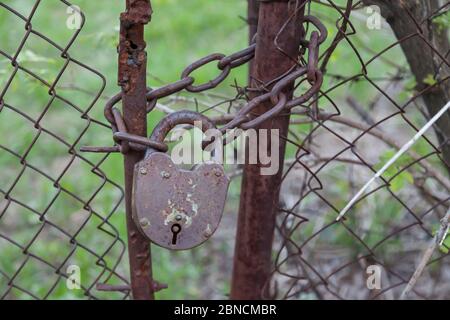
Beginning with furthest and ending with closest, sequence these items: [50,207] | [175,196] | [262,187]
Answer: [50,207], [262,187], [175,196]

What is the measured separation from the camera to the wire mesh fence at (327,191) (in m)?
1.72

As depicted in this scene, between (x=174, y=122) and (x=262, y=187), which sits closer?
(x=174, y=122)

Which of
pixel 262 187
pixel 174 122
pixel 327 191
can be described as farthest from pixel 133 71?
pixel 327 191

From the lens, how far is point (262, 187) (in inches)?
63.0

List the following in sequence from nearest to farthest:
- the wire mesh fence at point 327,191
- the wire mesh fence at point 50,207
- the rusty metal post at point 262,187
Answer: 1. the rusty metal post at point 262,187
2. the wire mesh fence at point 327,191
3. the wire mesh fence at point 50,207

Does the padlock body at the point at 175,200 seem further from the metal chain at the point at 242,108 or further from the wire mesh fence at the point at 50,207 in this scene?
the wire mesh fence at the point at 50,207

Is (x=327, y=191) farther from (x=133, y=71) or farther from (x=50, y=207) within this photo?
(x=133, y=71)

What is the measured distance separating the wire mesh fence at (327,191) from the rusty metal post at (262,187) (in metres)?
0.04

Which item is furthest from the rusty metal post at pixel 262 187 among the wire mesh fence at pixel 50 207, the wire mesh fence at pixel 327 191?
the wire mesh fence at pixel 50 207

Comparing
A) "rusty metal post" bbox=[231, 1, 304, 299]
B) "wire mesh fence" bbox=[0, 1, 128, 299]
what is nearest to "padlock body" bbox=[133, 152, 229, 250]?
"rusty metal post" bbox=[231, 1, 304, 299]

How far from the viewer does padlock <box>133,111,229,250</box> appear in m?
1.28

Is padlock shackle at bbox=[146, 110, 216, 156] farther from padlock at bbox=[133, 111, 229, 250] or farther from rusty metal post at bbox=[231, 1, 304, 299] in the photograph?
rusty metal post at bbox=[231, 1, 304, 299]

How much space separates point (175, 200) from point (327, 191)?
1.85 m

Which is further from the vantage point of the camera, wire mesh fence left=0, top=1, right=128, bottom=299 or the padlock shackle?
wire mesh fence left=0, top=1, right=128, bottom=299
